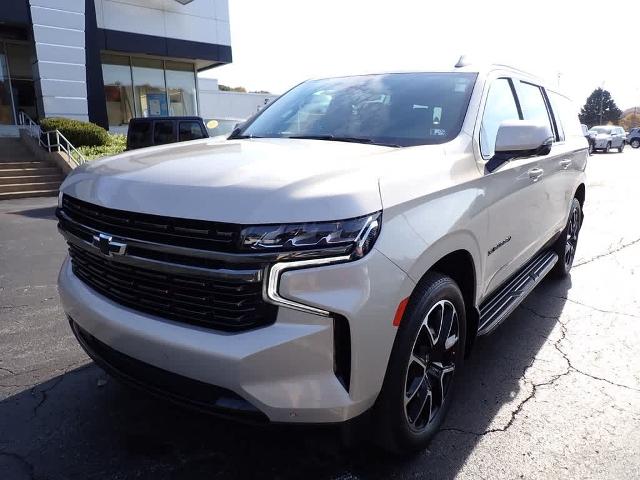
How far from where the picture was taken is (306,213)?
1.85m

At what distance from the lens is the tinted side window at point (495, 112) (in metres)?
2.96

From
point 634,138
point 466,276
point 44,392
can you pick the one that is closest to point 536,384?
point 466,276

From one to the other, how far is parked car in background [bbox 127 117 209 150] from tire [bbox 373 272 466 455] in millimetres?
11750

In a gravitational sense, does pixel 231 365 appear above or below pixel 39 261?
above

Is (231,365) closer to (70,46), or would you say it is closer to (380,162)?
(380,162)

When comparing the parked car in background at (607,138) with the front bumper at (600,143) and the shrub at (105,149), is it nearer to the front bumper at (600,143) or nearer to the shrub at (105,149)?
the front bumper at (600,143)

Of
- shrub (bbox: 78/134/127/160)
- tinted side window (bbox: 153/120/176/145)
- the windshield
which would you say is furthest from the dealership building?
Answer: the windshield

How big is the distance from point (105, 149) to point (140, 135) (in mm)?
4258

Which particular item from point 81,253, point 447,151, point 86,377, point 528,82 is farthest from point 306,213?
point 528,82

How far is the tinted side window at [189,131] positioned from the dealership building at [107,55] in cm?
859

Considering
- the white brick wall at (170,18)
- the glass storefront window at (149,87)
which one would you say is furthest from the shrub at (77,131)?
the glass storefront window at (149,87)

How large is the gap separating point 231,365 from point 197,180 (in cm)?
75

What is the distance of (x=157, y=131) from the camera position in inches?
521

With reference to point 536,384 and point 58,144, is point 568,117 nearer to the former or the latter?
point 536,384
